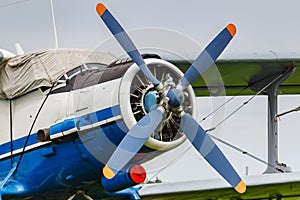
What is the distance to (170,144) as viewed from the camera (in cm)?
1128

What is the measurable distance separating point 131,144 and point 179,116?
72cm

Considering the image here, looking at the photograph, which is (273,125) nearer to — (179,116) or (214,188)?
(214,188)

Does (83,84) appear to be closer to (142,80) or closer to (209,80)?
(142,80)

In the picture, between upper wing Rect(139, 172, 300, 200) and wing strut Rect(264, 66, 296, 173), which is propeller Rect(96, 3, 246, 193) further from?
wing strut Rect(264, 66, 296, 173)

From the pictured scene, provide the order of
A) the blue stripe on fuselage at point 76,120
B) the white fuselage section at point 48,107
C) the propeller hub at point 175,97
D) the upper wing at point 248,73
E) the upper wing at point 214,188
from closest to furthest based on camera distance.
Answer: the propeller hub at point 175,97 < the blue stripe on fuselage at point 76,120 < the white fuselage section at point 48,107 < the upper wing at point 214,188 < the upper wing at point 248,73

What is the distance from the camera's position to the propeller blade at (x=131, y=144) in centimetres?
1095

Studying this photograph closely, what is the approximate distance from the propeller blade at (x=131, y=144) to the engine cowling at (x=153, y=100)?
5.0 inches

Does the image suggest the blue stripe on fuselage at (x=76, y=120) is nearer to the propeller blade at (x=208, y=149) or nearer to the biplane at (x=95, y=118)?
the biplane at (x=95, y=118)

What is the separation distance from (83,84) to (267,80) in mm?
5238

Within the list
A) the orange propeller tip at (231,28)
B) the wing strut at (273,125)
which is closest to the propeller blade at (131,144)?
the orange propeller tip at (231,28)

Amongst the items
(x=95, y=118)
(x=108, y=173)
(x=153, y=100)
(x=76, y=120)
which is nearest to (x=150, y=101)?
(x=153, y=100)

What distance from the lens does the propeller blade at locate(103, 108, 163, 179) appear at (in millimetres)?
10945

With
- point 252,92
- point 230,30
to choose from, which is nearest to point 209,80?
point 230,30

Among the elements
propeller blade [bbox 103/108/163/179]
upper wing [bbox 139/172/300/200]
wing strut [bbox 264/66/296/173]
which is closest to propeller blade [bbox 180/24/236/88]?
propeller blade [bbox 103/108/163/179]
